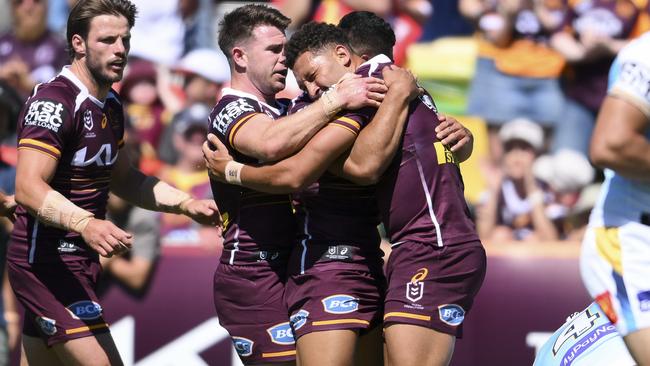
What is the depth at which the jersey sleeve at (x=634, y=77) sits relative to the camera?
439cm

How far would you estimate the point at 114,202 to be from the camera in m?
8.85

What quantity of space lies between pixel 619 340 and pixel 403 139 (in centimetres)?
136

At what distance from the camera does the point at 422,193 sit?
5.20 meters

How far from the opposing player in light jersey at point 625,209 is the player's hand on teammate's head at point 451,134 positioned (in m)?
0.85

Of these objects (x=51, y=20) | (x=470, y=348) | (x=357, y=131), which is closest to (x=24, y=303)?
(x=357, y=131)

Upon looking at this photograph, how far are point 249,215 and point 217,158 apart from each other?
0.32 metres

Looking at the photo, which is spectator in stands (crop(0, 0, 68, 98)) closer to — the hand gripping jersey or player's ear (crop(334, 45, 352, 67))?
player's ear (crop(334, 45, 352, 67))

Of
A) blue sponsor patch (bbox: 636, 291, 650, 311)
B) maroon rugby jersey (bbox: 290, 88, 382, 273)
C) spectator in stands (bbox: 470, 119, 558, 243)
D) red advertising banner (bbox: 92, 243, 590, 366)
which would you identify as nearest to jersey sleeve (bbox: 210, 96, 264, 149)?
maroon rugby jersey (bbox: 290, 88, 382, 273)

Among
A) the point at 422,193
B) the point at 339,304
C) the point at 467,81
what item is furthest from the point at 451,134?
the point at 467,81

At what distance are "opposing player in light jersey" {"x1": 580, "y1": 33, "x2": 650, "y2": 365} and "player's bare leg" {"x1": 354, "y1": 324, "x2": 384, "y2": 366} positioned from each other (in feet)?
3.56

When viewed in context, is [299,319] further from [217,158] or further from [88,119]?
[88,119]

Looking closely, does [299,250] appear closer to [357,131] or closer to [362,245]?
[362,245]

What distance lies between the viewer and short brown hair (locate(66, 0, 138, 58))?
5.88 meters

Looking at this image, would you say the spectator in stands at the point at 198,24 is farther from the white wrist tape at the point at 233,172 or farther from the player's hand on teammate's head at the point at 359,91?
the player's hand on teammate's head at the point at 359,91
